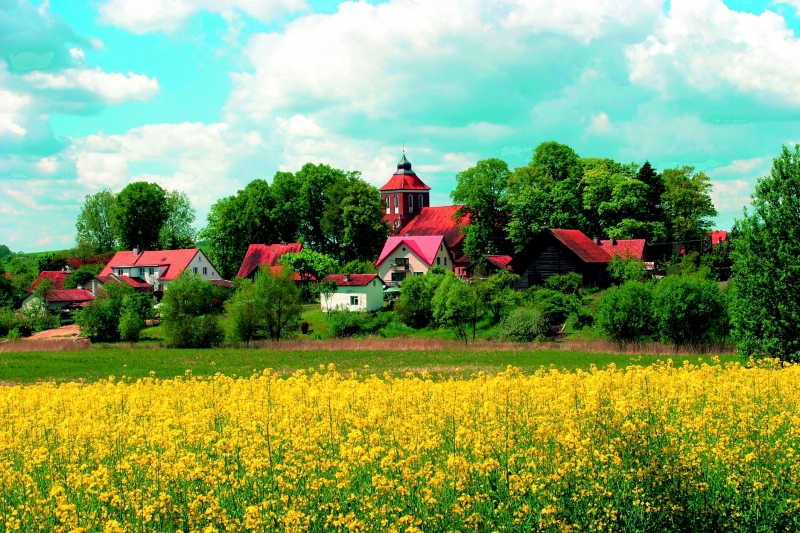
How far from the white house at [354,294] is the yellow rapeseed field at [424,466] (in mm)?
52070

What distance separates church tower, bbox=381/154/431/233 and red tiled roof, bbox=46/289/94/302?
5379 centimetres

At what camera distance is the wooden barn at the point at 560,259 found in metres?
62.3

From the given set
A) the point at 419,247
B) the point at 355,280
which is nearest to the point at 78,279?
the point at 419,247

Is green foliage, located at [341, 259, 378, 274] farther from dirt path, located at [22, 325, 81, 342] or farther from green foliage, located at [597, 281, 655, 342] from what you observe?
green foliage, located at [597, 281, 655, 342]

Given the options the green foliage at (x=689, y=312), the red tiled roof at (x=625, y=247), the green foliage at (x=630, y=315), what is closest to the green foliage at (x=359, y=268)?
the red tiled roof at (x=625, y=247)

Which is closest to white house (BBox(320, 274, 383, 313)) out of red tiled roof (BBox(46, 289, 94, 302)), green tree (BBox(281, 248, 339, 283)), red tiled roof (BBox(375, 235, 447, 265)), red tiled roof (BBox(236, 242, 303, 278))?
green tree (BBox(281, 248, 339, 283))

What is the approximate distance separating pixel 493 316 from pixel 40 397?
140 feet

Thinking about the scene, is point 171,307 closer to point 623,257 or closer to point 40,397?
point 623,257

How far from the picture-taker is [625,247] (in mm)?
66812

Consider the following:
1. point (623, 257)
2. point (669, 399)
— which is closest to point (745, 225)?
point (669, 399)

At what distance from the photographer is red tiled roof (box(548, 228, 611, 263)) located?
2443 inches

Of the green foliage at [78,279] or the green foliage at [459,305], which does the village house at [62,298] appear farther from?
the green foliage at [459,305]

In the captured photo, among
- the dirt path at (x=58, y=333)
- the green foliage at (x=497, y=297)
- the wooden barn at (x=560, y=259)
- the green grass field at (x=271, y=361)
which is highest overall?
the wooden barn at (x=560, y=259)

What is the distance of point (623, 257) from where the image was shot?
6462 centimetres
